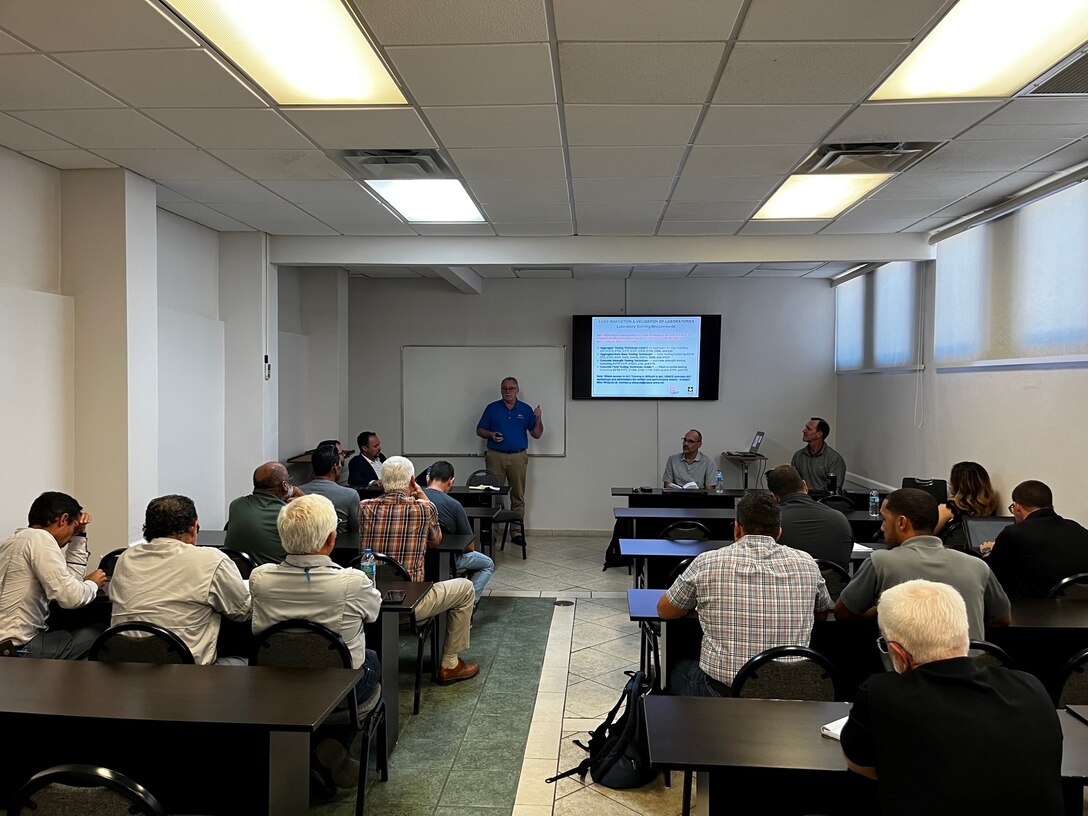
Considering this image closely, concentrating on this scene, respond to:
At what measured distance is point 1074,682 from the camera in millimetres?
2729

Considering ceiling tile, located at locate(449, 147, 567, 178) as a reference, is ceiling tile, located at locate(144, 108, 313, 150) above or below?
below

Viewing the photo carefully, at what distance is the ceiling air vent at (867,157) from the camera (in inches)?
158

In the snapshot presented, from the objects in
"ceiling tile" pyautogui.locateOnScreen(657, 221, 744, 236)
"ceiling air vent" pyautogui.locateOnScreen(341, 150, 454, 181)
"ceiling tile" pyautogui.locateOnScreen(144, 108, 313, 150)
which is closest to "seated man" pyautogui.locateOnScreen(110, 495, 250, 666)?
"ceiling tile" pyautogui.locateOnScreen(144, 108, 313, 150)

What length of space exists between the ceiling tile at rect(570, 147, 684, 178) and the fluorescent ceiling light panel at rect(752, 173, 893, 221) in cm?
86

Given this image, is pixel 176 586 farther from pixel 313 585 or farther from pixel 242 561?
pixel 242 561

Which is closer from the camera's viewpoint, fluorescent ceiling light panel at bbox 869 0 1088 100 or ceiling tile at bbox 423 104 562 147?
fluorescent ceiling light panel at bbox 869 0 1088 100

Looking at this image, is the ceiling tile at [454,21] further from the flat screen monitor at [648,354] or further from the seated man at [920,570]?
the flat screen monitor at [648,354]

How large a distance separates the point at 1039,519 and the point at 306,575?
332 cm

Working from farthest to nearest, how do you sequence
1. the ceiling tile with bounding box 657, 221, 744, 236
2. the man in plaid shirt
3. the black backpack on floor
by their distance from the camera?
the ceiling tile with bounding box 657, 221, 744, 236 → the black backpack on floor → the man in plaid shirt

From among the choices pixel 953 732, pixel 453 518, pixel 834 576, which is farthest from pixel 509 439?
pixel 953 732

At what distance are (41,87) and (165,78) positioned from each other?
0.59 metres

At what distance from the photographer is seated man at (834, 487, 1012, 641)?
9.41ft

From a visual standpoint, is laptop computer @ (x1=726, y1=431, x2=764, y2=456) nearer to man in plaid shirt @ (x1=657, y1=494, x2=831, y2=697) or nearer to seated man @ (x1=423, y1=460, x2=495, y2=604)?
seated man @ (x1=423, y1=460, x2=495, y2=604)

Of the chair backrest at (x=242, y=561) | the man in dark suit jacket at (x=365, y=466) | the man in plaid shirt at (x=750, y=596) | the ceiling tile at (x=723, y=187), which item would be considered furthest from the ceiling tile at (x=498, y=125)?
the man in dark suit jacket at (x=365, y=466)
